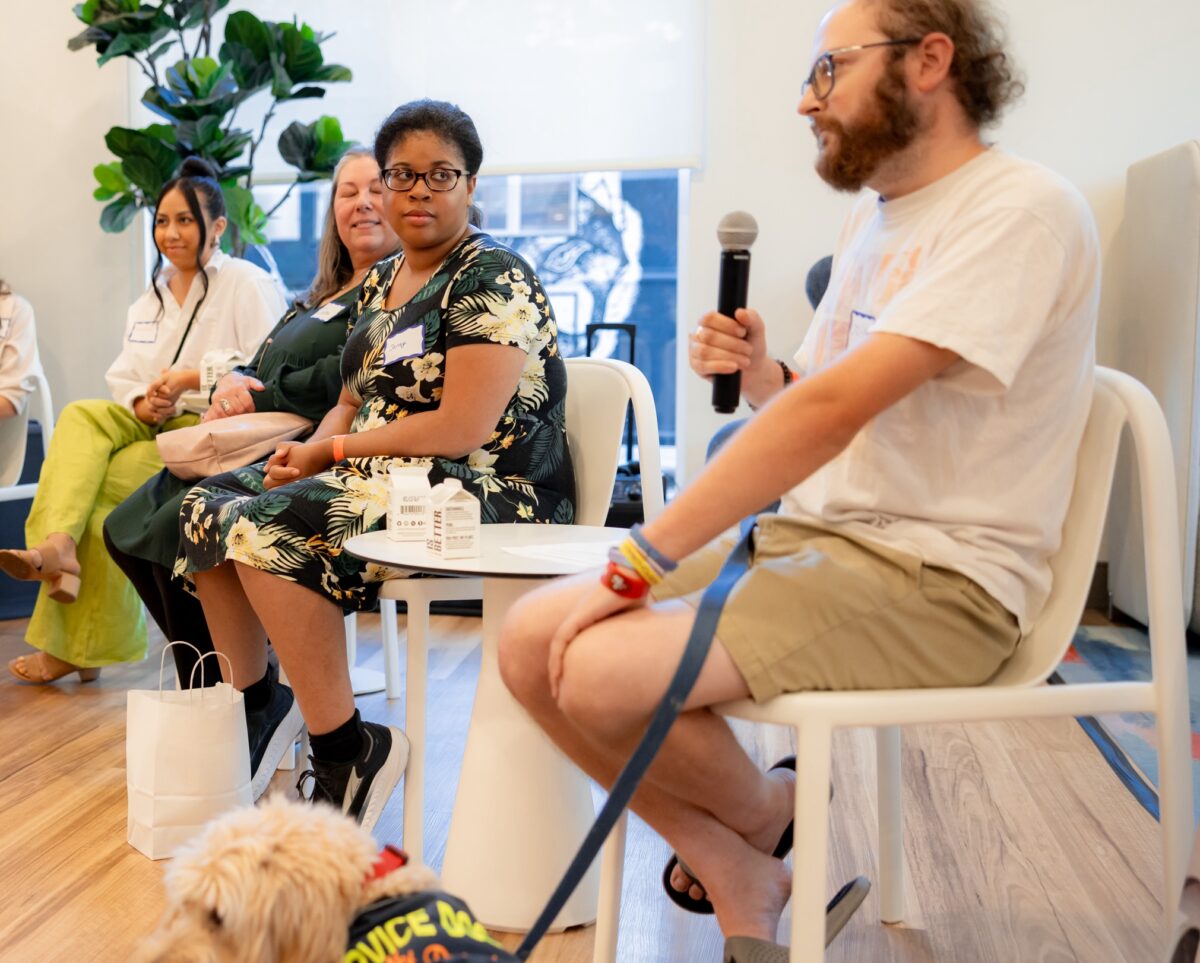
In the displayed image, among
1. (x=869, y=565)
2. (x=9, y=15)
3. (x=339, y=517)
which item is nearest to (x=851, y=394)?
(x=869, y=565)

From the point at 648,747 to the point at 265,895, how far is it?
38 centimetres

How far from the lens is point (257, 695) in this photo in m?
2.33

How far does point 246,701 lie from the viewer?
2.32 metres

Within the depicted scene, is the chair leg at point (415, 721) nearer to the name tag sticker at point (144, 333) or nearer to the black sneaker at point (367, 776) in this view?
the black sneaker at point (367, 776)

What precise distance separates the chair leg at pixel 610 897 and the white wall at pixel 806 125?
2.59 meters

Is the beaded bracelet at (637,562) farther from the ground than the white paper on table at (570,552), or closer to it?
farther from the ground

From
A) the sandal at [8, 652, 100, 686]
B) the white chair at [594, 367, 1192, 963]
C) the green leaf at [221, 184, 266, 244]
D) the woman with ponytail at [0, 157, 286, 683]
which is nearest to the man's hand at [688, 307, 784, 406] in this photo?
the white chair at [594, 367, 1192, 963]

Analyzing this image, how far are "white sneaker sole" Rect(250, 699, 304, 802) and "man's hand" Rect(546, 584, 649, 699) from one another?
113 cm

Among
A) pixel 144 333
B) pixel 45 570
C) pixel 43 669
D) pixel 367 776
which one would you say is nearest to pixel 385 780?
pixel 367 776

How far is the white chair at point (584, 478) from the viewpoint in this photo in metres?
1.90

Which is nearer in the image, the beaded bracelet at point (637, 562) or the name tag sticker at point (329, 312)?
the beaded bracelet at point (637, 562)

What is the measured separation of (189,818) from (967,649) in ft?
4.57

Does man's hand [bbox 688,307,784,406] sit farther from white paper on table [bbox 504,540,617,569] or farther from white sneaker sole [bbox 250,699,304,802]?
white sneaker sole [bbox 250,699,304,802]

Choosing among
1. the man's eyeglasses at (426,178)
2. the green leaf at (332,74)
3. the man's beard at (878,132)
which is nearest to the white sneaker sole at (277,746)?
the man's eyeglasses at (426,178)
